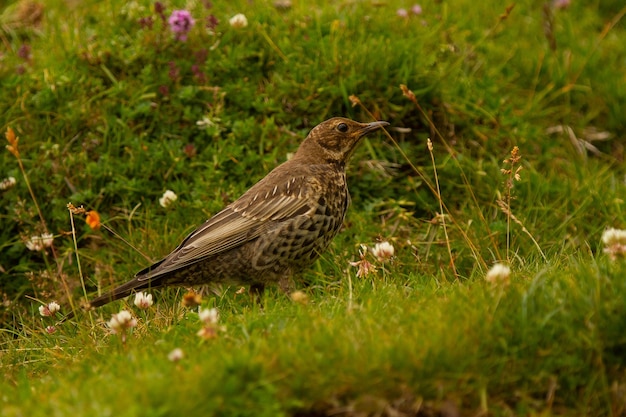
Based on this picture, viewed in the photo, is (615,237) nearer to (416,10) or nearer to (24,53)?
(416,10)

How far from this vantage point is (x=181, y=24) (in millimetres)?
7332

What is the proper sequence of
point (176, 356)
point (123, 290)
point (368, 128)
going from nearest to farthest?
point (176, 356) → point (123, 290) → point (368, 128)

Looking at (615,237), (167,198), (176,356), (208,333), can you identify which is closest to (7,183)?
(167,198)

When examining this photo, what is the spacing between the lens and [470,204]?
6715mm

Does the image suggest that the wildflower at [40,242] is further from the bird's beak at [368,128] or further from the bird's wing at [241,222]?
the bird's beak at [368,128]

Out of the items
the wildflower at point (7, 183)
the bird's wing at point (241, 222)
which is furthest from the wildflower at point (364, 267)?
the wildflower at point (7, 183)

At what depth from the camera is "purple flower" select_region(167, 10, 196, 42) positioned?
24.1 ft

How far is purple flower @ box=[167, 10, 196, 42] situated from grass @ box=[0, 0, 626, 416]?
10 cm

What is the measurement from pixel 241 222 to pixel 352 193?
1281 millimetres

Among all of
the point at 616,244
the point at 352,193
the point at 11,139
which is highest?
the point at 11,139

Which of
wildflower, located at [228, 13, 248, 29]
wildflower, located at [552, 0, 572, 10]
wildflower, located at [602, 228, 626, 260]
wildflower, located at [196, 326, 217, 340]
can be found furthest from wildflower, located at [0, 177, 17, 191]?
wildflower, located at [552, 0, 572, 10]

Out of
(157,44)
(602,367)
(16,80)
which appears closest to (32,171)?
(16,80)

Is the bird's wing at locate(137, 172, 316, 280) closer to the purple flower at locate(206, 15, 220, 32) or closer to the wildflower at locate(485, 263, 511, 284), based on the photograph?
the wildflower at locate(485, 263, 511, 284)

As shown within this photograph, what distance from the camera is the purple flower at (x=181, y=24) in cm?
734
